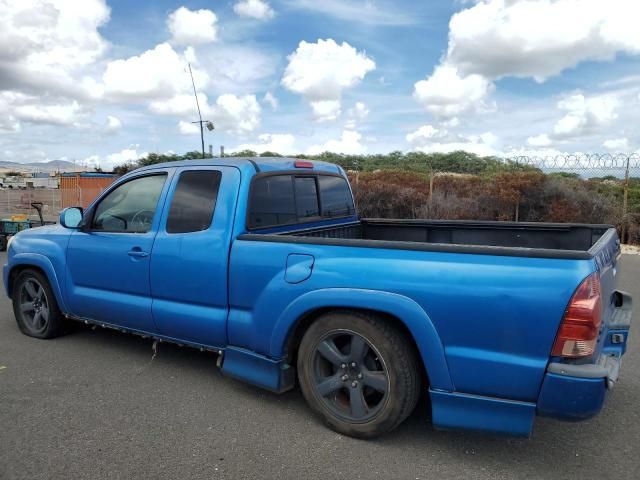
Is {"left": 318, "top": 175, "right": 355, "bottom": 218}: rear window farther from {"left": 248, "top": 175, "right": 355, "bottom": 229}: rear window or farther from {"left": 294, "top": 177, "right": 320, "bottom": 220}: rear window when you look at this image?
{"left": 294, "top": 177, "right": 320, "bottom": 220}: rear window

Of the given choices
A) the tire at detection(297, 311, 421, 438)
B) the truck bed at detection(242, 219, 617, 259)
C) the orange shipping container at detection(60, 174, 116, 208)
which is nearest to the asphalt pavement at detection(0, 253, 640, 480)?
the tire at detection(297, 311, 421, 438)

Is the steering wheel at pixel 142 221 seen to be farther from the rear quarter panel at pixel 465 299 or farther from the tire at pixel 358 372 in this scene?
the tire at pixel 358 372

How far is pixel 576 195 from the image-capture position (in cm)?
1305

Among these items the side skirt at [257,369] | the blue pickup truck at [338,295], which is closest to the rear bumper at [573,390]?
the blue pickup truck at [338,295]

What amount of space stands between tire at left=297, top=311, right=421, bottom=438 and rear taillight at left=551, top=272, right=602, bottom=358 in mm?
834

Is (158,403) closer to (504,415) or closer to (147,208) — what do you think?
(147,208)

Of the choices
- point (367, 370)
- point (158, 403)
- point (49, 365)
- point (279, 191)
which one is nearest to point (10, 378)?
point (49, 365)

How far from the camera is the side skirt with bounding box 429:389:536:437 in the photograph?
2650mm

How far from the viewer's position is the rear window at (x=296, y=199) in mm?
3859

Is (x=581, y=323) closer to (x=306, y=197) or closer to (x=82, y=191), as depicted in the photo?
(x=306, y=197)

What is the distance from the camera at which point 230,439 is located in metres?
3.19

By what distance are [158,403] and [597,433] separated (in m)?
3.00

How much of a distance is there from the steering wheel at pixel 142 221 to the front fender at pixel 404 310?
5.41 ft

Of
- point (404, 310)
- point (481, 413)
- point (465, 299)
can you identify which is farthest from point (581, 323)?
point (404, 310)
